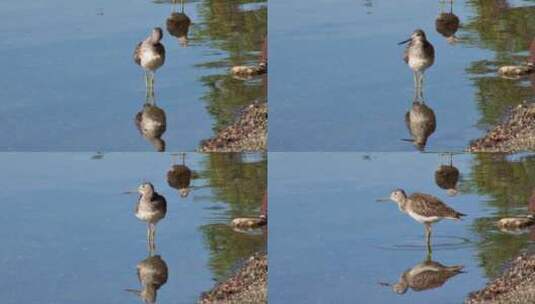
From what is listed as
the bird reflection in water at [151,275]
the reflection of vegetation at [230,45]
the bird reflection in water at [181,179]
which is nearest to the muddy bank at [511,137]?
the reflection of vegetation at [230,45]

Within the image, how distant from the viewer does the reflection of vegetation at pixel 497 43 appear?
15383 millimetres

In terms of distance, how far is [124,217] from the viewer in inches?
595

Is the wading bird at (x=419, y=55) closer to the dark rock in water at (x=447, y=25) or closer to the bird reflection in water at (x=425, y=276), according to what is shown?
the dark rock in water at (x=447, y=25)

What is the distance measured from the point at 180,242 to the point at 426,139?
194 cm

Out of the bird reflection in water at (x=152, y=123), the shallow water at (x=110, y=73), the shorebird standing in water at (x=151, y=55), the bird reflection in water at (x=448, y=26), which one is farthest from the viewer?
the bird reflection in water at (x=448, y=26)

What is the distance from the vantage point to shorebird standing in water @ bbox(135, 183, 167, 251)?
14992mm

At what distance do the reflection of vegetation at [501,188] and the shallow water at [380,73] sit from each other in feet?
0.78

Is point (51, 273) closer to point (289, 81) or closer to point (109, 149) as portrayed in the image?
point (109, 149)

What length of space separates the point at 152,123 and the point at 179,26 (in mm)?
1067

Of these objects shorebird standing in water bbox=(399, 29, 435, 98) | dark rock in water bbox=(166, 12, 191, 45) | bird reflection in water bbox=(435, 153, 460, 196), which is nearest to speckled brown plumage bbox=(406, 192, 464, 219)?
bird reflection in water bbox=(435, 153, 460, 196)

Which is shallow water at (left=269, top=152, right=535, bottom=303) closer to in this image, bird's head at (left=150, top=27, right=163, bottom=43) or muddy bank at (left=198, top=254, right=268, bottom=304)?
muddy bank at (left=198, top=254, right=268, bottom=304)

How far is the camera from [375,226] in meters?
15.0

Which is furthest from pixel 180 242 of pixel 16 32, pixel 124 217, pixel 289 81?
pixel 16 32

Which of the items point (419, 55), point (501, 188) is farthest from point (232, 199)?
point (501, 188)
